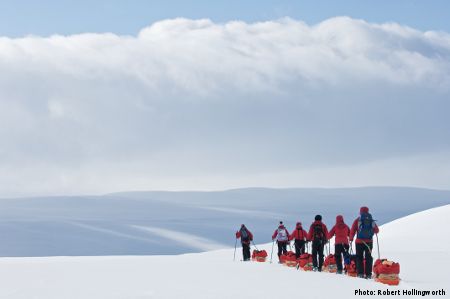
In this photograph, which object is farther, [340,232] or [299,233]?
[299,233]

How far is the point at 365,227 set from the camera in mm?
17453

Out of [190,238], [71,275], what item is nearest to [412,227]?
[71,275]

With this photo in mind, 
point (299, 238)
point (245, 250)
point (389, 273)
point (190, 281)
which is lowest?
point (190, 281)

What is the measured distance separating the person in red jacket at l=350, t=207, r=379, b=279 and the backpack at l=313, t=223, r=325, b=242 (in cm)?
174

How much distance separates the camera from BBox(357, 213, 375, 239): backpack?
17344 mm

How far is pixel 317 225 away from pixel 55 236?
98177 mm

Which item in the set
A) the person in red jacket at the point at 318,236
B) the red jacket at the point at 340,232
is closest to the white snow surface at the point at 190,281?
the red jacket at the point at 340,232

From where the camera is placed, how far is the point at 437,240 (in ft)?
118

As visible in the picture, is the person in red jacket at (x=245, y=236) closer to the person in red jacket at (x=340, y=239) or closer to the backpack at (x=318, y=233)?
the backpack at (x=318, y=233)

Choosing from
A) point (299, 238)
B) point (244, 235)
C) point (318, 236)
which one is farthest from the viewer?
point (244, 235)

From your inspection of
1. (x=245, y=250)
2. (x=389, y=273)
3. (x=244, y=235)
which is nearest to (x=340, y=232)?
(x=389, y=273)

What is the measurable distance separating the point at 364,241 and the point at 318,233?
2.18 metres

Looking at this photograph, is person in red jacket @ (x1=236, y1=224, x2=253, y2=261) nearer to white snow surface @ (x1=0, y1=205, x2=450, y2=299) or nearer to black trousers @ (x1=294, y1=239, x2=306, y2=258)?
black trousers @ (x1=294, y1=239, x2=306, y2=258)

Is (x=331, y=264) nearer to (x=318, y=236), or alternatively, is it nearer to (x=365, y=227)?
(x=318, y=236)
